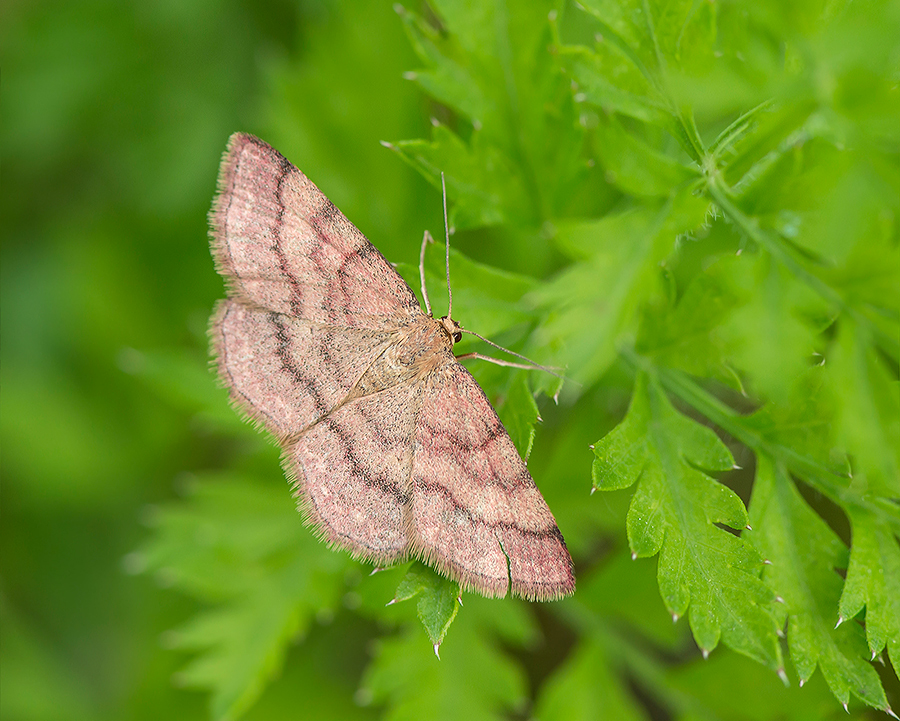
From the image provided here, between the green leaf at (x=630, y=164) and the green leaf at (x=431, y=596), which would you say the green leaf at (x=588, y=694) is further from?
the green leaf at (x=630, y=164)

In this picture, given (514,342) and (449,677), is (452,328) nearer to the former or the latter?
(514,342)

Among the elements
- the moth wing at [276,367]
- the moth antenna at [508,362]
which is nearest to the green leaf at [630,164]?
the moth antenna at [508,362]

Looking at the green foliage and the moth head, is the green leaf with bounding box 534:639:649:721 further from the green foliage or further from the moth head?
the moth head

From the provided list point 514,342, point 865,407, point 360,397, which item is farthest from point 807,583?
point 360,397

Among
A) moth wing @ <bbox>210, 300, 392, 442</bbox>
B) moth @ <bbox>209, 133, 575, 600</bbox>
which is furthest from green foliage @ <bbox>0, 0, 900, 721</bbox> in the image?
moth wing @ <bbox>210, 300, 392, 442</bbox>

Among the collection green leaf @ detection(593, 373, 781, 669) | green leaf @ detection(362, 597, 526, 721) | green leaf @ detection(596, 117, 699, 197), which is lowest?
green leaf @ detection(362, 597, 526, 721)

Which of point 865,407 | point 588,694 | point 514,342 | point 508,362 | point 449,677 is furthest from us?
point 588,694
